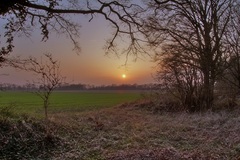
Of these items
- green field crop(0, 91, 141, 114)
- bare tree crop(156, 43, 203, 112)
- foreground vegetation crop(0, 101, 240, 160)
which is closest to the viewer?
foreground vegetation crop(0, 101, 240, 160)

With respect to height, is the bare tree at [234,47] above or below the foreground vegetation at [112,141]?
Answer: above

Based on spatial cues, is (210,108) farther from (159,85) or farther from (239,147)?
(239,147)

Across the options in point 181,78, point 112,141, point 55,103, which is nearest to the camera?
point 112,141

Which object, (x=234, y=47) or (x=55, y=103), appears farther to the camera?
(x=55, y=103)

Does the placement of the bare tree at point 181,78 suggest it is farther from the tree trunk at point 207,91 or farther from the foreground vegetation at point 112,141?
the foreground vegetation at point 112,141

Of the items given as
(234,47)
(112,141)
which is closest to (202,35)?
(234,47)

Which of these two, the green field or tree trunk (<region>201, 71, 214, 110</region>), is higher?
tree trunk (<region>201, 71, 214, 110</region>)

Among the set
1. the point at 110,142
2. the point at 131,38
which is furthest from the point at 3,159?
the point at 131,38

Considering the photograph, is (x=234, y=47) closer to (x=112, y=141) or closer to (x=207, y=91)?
(x=207, y=91)

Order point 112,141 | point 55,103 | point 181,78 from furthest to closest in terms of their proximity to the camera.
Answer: point 55,103 → point 181,78 → point 112,141

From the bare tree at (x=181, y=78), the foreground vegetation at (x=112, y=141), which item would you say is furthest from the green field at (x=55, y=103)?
the bare tree at (x=181, y=78)

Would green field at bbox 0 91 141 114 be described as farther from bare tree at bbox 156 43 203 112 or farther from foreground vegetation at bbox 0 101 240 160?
bare tree at bbox 156 43 203 112

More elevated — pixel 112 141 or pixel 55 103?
pixel 55 103

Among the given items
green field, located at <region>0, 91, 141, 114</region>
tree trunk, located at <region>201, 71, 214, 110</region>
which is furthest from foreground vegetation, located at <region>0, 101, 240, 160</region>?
tree trunk, located at <region>201, 71, 214, 110</region>
